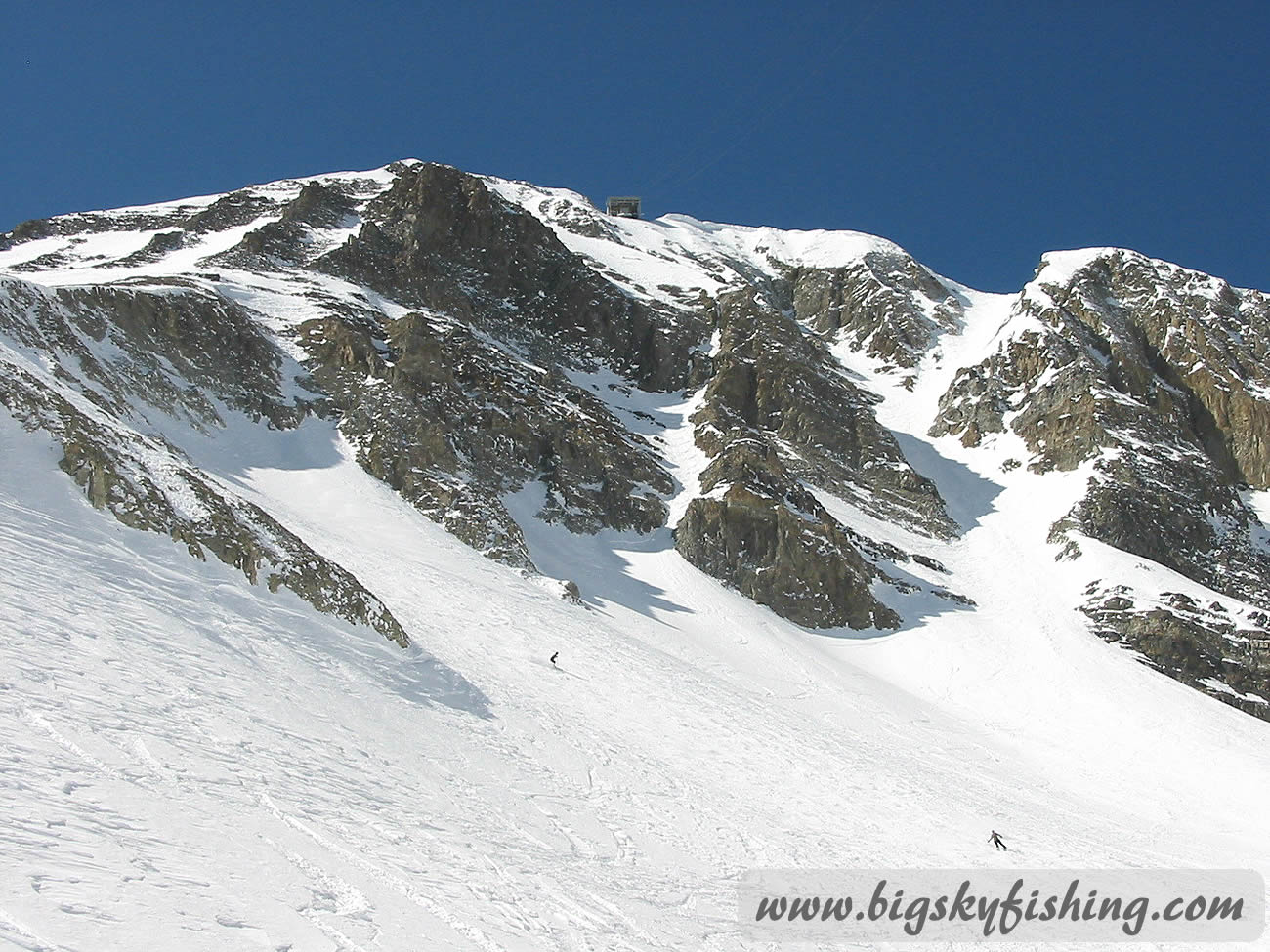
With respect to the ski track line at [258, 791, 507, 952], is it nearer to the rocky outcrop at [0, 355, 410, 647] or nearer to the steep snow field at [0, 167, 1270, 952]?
the steep snow field at [0, 167, 1270, 952]

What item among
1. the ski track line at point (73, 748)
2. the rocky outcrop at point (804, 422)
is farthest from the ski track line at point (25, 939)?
the rocky outcrop at point (804, 422)

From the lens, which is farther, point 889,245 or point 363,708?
point 889,245

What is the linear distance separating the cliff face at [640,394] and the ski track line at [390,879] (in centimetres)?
1173

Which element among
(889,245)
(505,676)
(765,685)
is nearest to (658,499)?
(765,685)

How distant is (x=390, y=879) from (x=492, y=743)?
28.3ft

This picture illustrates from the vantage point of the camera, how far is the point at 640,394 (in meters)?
69.7

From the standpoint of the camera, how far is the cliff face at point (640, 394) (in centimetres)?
3925

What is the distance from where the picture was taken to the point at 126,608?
51.8ft

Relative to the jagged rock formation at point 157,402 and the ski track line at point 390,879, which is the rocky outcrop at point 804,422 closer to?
the jagged rock formation at point 157,402

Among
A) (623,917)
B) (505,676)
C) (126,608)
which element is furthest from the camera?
(505,676)

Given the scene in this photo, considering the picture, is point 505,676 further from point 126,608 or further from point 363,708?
point 126,608

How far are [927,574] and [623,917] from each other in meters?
45.7

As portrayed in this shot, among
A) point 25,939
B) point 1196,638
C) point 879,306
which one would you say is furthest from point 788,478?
point 25,939

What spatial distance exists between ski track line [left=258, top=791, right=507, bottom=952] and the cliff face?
1173cm
